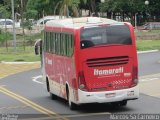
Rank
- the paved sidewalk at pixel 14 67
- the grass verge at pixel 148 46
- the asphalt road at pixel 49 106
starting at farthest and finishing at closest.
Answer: the grass verge at pixel 148 46
the paved sidewalk at pixel 14 67
the asphalt road at pixel 49 106

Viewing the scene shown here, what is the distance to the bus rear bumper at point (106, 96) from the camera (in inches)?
745

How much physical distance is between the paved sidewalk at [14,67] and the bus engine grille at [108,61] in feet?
59.8

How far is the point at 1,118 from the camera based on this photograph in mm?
18281

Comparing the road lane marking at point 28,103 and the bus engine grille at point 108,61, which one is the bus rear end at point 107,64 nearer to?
the bus engine grille at point 108,61

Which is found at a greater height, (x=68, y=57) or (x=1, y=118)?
(x=68, y=57)

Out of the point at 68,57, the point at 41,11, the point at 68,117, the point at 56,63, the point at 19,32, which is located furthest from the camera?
the point at 41,11

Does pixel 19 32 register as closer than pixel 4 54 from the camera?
No

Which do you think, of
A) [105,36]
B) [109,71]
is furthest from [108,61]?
[105,36]

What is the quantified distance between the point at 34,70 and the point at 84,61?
66.6ft

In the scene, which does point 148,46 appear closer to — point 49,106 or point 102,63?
point 49,106

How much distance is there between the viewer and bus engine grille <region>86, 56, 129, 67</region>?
63.0ft

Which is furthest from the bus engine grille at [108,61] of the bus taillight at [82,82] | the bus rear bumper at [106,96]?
the bus rear bumper at [106,96]

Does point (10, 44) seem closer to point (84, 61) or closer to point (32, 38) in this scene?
point (32, 38)

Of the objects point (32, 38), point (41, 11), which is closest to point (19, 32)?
point (32, 38)
